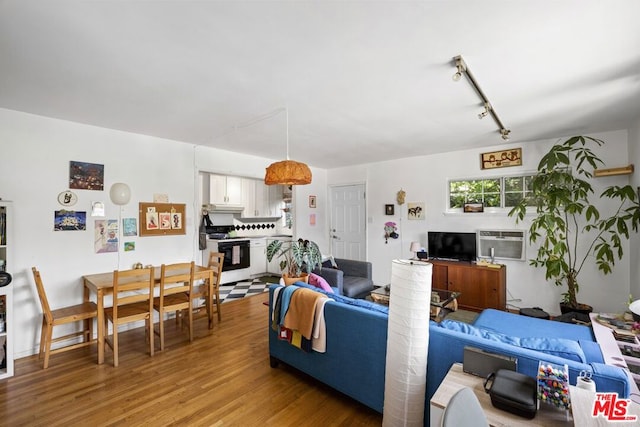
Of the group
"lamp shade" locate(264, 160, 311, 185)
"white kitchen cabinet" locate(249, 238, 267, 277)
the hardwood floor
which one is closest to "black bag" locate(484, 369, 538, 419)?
the hardwood floor

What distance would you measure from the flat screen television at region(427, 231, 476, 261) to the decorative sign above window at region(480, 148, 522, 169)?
1.11 meters

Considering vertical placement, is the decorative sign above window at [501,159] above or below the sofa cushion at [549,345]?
above

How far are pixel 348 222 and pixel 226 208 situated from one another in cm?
263

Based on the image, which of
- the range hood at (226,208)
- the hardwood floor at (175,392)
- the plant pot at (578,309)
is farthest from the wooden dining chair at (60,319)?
the plant pot at (578,309)

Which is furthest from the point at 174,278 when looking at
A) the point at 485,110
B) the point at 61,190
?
the point at 485,110

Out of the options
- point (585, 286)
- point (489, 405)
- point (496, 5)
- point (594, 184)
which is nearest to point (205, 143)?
point (496, 5)

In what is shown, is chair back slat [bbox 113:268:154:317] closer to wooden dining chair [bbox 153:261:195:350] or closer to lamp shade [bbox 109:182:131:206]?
wooden dining chair [bbox 153:261:195:350]

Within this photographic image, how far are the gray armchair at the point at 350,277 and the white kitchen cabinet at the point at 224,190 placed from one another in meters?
2.75

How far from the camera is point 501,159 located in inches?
169

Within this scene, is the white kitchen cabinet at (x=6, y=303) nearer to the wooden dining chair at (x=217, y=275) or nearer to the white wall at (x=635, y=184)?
the wooden dining chair at (x=217, y=275)

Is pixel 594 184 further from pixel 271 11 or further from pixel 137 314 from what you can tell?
pixel 137 314

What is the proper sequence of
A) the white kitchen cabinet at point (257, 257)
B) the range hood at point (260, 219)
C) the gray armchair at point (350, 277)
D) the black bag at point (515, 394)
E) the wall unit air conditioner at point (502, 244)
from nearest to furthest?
the black bag at point (515, 394), the gray armchair at point (350, 277), the wall unit air conditioner at point (502, 244), the white kitchen cabinet at point (257, 257), the range hood at point (260, 219)

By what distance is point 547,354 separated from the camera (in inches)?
55.1

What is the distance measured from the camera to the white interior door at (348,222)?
19.3 ft
